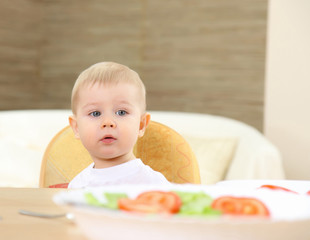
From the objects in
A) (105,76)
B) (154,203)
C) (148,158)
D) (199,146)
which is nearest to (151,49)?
(199,146)

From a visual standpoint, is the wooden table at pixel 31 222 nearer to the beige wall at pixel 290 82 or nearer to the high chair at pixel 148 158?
the high chair at pixel 148 158

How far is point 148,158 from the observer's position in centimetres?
141

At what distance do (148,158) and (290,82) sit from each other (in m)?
1.99

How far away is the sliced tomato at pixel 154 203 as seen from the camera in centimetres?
50

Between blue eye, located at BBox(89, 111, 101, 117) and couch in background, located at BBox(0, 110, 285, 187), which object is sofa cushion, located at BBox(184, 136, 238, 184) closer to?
couch in background, located at BBox(0, 110, 285, 187)

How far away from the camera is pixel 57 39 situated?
13.2 ft

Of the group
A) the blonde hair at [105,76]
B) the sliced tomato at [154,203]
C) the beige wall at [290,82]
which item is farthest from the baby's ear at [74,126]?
the beige wall at [290,82]

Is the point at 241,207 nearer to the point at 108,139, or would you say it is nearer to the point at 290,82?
the point at 108,139

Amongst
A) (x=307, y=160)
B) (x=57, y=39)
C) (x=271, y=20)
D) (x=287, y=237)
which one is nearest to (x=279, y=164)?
(x=307, y=160)

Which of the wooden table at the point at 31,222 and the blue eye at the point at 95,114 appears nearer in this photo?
the wooden table at the point at 31,222

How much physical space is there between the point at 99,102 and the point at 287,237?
2.53 feet

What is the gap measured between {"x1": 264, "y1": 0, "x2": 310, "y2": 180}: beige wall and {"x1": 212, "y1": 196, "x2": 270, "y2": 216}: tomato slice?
108 inches

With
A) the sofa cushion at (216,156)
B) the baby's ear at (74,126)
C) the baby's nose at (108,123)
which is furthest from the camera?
the sofa cushion at (216,156)

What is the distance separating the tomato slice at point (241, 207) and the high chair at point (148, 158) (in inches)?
33.3
